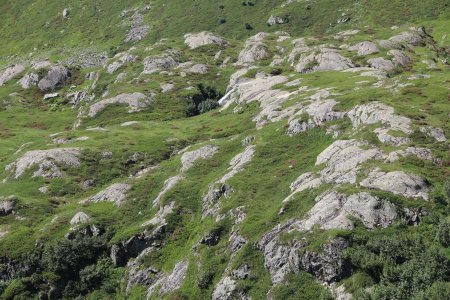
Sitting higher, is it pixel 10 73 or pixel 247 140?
pixel 10 73

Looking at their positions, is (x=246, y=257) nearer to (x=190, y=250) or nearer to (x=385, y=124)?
(x=190, y=250)

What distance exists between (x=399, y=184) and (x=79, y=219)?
141ft

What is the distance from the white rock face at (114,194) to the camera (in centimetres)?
7344

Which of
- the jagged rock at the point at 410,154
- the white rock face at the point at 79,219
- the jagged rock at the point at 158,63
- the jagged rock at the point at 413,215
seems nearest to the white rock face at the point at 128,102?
the jagged rock at the point at 158,63

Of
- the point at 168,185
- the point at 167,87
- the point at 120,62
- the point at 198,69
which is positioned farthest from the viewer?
the point at 120,62

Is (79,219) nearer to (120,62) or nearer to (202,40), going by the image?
(120,62)

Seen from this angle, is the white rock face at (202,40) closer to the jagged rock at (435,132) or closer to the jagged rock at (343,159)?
the jagged rock at (343,159)

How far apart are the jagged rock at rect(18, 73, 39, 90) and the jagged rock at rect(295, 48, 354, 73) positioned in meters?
97.5

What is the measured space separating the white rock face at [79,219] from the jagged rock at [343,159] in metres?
32.8

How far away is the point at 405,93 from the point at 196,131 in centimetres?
4503

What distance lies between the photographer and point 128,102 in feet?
430

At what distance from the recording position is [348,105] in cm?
7419

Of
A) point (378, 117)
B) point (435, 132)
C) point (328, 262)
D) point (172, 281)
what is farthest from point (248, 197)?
point (435, 132)

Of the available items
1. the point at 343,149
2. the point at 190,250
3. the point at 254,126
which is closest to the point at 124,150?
the point at 254,126
